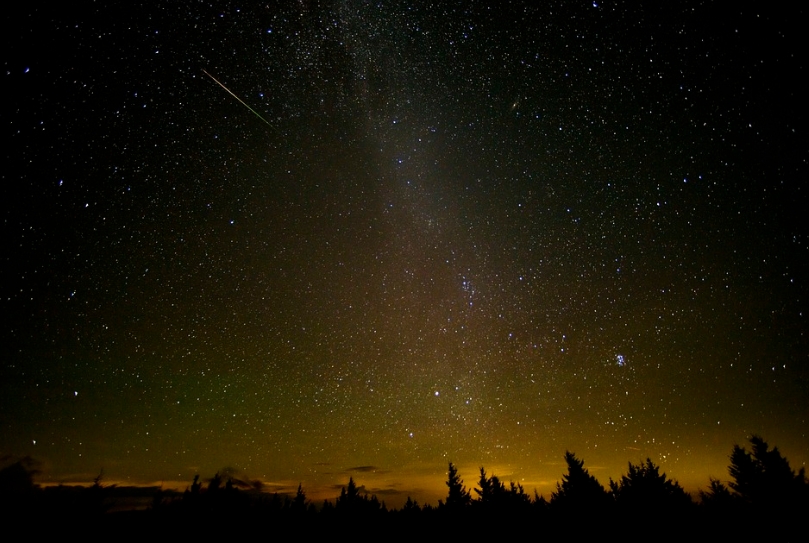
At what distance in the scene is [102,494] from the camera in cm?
3762

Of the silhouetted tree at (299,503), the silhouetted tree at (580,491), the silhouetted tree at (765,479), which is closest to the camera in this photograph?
the silhouetted tree at (765,479)

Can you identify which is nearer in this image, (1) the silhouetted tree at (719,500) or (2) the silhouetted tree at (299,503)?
(1) the silhouetted tree at (719,500)

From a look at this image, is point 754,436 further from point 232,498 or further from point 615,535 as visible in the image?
point 232,498

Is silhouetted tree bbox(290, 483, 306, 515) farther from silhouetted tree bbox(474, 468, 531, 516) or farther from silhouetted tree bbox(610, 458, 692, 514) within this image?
silhouetted tree bbox(610, 458, 692, 514)

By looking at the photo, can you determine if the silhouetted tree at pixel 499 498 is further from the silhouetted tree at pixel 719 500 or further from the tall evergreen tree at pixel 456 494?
the silhouetted tree at pixel 719 500

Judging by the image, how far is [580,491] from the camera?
20.2m

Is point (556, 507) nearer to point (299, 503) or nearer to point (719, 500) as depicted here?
point (719, 500)

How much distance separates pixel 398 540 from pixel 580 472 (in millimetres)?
18113

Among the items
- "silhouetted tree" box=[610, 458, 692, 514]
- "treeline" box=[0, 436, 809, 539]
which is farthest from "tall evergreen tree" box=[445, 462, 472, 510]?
"silhouetted tree" box=[610, 458, 692, 514]

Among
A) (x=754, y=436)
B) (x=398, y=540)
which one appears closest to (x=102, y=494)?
(x=398, y=540)

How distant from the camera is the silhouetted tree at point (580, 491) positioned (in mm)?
19516

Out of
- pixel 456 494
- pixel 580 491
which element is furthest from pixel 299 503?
pixel 580 491

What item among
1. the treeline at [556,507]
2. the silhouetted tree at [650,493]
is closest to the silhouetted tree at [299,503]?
the treeline at [556,507]

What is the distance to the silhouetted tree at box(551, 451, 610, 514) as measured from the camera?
19516mm
